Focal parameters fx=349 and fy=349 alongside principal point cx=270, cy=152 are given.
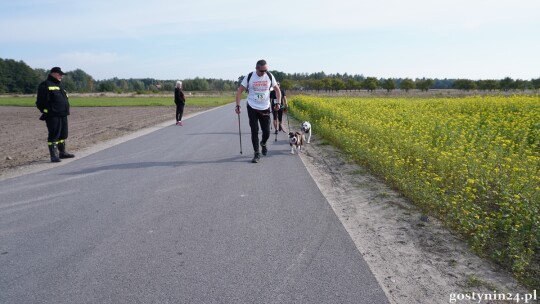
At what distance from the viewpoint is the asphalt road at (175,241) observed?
2773mm

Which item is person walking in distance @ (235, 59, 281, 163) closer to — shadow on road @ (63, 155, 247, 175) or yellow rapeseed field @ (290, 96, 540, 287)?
shadow on road @ (63, 155, 247, 175)

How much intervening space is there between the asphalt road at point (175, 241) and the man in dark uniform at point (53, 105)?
1727mm

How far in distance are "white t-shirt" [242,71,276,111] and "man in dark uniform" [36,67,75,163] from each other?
14.6ft

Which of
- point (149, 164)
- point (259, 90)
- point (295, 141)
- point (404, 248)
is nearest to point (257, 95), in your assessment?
point (259, 90)

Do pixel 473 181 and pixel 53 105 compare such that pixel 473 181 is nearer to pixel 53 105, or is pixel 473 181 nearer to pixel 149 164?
pixel 149 164

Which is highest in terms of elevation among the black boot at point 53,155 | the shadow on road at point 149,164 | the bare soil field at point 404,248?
the black boot at point 53,155

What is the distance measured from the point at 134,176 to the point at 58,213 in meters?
2.04

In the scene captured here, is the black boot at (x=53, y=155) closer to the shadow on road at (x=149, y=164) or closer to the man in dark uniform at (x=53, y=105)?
the man in dark uniform at (x=53, y=105)

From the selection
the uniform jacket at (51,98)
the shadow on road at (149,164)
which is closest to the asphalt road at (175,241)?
the shadow on road at (149,164)

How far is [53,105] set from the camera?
323 inches

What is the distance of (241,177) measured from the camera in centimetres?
645

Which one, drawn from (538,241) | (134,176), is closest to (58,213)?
(134,176)

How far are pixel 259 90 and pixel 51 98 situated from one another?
16.0ft

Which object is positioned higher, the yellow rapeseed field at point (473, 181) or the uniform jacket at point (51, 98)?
the uniform jacket at point (51, 98)
